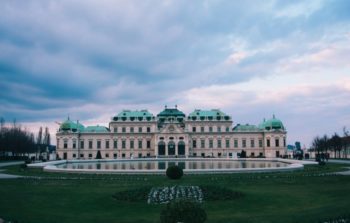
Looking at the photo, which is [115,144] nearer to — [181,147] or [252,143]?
[181,147]

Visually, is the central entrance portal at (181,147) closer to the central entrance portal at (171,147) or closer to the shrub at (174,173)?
the central entrance portal at (171,147)

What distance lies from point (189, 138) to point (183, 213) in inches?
3403

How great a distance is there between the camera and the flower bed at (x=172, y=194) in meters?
17.7

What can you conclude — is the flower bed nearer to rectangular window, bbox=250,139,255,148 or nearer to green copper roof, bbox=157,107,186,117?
rectangular window, bbox=250,139,255,148

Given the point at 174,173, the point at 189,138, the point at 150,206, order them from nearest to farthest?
the point at 150,206, the point at 174,173, the point at 189,138

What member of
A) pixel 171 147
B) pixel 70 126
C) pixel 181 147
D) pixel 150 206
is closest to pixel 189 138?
pixel 181 147

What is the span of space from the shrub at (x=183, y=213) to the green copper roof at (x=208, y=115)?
295 feet

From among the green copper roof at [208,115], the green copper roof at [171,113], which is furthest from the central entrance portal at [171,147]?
the green copper roof at [171,113]

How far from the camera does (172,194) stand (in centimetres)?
1881

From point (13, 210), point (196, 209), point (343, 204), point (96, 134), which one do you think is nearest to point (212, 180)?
point (343, 204)

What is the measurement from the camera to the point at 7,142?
82.9 m

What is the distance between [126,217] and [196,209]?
5668 millimetres

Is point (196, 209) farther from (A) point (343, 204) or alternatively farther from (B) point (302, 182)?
(B) point (302, 182)

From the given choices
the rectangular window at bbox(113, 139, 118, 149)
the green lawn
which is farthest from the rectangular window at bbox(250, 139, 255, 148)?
the green lawn
